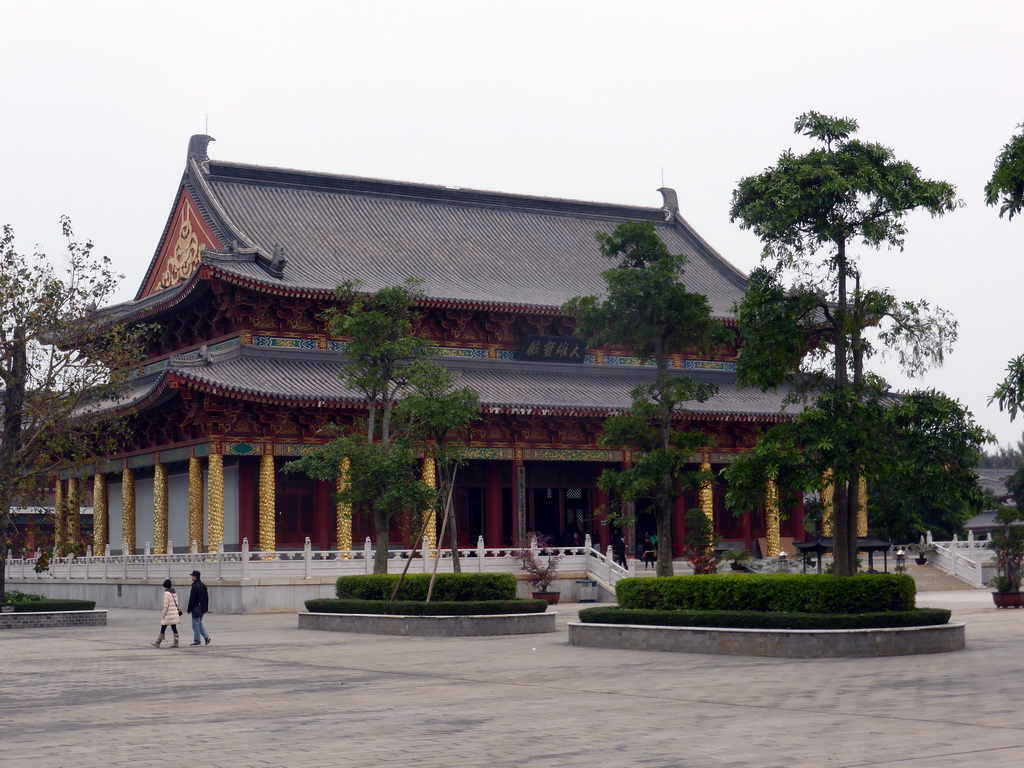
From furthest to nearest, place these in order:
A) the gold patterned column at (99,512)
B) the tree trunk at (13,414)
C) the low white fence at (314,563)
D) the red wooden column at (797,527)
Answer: the red wooden column at (797,527), the gold patterned column at (99,512), the low white fence at (314,563), the tree trunk at (13,414)

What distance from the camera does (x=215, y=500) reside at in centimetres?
3922

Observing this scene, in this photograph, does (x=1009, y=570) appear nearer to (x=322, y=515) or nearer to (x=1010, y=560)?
(x=1010, y=560)

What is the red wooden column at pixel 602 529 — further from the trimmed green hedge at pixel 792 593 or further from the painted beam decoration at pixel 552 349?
the trimmed green hedge at pixel 792 593

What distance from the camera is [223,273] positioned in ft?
135

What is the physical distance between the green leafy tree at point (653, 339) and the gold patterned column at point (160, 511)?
18.5 meters

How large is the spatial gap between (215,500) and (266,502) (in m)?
1.48

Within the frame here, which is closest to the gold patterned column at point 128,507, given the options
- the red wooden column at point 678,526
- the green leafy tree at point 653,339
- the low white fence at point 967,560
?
the red wooden column at point 678,526

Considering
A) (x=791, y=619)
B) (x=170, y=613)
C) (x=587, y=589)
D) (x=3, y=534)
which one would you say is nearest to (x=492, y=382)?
(x=587, y=589)

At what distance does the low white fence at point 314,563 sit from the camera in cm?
3622

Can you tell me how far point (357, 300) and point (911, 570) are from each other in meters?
21.9

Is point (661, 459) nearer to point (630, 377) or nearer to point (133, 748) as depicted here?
point (133, 748)

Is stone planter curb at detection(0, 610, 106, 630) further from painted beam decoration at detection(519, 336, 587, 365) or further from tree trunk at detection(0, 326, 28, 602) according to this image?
painted beam decoration at detection(519, 336, 587, 365)

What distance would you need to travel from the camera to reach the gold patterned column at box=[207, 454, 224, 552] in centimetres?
3900

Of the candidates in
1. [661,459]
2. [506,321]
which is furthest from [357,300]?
[506,321]
